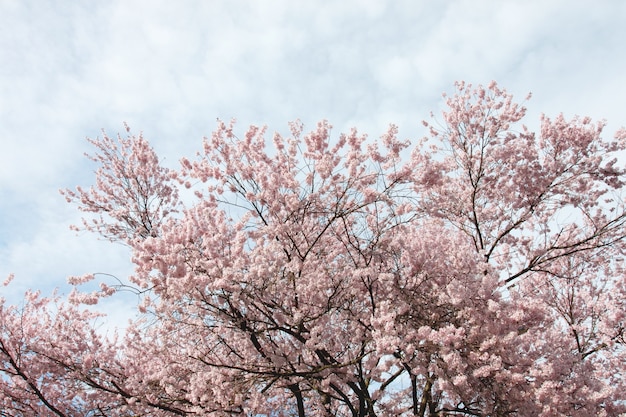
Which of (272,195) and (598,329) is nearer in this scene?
(272,195)

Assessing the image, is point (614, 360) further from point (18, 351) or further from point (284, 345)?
point (18, 351)

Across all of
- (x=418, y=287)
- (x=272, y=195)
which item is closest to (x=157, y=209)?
(x=272, y=195)

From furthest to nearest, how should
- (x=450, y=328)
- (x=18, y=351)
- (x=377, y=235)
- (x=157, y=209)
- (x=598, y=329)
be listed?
(x=157, y=209) → (x=598, y=329) → (x=18, y=351) → (x=377, y=235) → (x=450, y=328)

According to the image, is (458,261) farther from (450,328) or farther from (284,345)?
(284,345)

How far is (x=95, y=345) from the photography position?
8.72 metres

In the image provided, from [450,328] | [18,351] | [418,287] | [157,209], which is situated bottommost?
[450,328]

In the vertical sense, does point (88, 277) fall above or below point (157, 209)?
below

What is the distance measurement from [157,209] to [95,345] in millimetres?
3828

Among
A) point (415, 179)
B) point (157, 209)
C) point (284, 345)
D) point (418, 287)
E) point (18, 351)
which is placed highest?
point (157, 209)

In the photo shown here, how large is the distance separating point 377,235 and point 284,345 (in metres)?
2.40

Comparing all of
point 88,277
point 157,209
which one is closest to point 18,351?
point 88,277

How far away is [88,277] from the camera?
7.22 m

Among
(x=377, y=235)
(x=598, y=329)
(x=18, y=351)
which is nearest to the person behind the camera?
(x=377, y=235)

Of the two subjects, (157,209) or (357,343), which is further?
(157,209)
